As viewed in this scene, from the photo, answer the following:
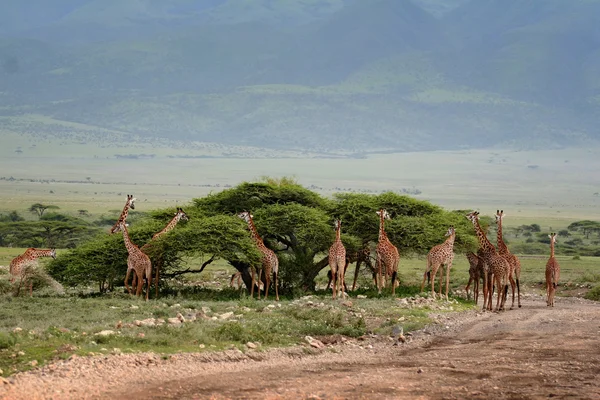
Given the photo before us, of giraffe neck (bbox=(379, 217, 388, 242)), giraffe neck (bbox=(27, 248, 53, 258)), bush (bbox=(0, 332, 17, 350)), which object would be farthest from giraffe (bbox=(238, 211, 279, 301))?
bush (bbox=(0, 332, 17, 350))

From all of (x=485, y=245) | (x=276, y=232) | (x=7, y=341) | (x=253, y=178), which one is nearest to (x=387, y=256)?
(x=485, y=245)

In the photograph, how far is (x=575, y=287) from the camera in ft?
104

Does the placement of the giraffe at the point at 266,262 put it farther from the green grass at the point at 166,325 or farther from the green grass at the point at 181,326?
the green grass at the point at 166,325

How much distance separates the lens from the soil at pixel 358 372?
12.6 metres

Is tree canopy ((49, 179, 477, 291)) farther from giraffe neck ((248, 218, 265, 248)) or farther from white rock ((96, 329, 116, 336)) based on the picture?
white rock ((96, 329, 116, 336))

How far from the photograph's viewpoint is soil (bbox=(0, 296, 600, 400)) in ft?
41.4

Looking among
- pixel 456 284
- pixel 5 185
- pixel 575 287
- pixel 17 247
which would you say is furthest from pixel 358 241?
pixel 5 185

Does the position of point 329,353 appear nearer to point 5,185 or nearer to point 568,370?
point 568,370

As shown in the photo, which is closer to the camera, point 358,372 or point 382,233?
point 358,372

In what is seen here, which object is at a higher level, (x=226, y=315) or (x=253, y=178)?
(x=253, y=178)

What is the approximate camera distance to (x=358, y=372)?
1415 cm

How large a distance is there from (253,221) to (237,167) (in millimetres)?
165615

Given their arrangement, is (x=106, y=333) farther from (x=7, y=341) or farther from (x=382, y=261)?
(x=382, y=261)

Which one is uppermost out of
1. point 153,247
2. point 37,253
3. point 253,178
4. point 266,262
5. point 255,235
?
point 253,178
